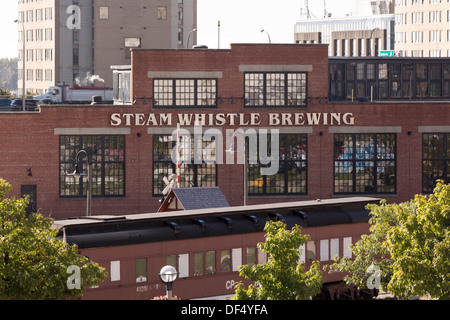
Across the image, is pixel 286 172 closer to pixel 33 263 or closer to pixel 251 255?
pixel 251 255

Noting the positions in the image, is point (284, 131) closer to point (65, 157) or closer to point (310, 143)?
point (310, 143)

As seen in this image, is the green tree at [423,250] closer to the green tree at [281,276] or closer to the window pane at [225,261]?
the green tree at [281,276]

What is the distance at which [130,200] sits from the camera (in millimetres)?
60500

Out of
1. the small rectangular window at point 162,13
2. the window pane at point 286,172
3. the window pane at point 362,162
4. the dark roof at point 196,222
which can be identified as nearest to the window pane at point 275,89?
the window pane at point 286,172

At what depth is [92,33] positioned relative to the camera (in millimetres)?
170375

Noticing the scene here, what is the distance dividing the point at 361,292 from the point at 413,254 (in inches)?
499

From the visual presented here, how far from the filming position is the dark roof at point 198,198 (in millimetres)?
43312

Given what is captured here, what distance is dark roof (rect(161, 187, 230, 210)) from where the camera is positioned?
A: 43.3 meters

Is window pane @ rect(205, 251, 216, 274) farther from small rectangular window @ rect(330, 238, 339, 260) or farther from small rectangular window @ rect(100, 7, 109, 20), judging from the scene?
small rectangular window @ rect(100, 7, 109, 20)


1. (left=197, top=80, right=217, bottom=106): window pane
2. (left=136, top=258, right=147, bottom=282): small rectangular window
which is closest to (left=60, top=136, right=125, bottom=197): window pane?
(left=197, top=80, right=217, bottom=106): window pane

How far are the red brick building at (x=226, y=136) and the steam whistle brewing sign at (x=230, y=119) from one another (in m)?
0.06

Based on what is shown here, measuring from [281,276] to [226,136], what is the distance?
108 ft

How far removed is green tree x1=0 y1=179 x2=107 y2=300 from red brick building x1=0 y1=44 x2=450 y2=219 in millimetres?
31057

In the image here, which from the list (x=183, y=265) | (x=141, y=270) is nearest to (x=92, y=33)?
(x=183, y=265)
